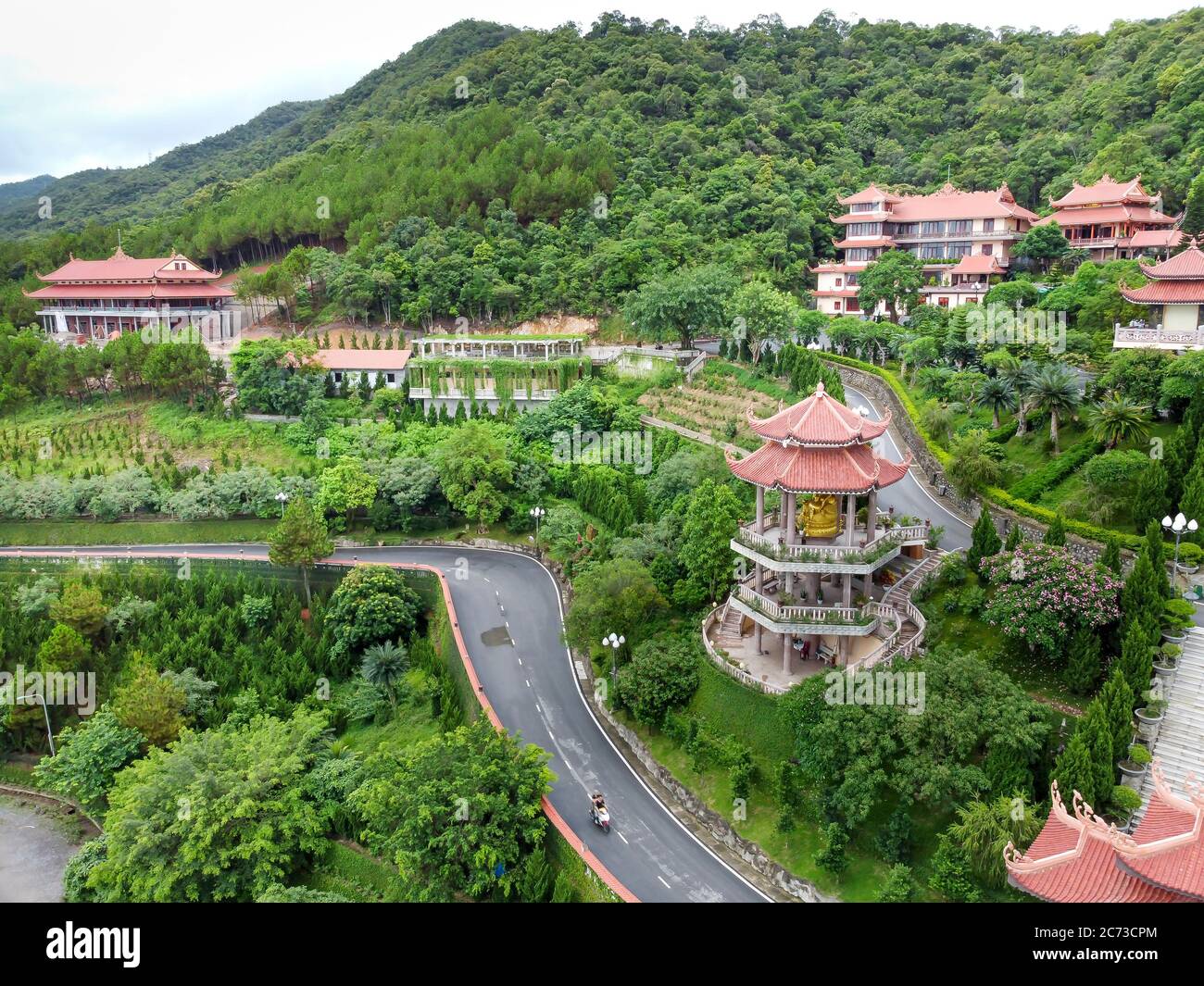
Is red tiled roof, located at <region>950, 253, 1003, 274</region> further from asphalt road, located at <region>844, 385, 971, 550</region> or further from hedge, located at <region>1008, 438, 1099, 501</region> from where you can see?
Answer: hedge, located at <region>1008, 438, 1099, 501</region>

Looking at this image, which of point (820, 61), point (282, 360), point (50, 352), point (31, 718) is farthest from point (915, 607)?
point (820, 61)

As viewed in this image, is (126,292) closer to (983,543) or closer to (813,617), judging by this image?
(813,617)

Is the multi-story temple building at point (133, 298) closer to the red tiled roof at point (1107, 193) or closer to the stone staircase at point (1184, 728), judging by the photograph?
the red tiled roof at point (1107, 193)

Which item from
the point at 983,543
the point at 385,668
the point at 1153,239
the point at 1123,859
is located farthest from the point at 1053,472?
the point at 1153,239

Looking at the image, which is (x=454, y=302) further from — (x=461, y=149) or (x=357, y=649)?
(x=357, y=649)

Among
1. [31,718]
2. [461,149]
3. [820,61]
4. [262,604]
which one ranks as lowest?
[31,718]

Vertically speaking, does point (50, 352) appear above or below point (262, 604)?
above
